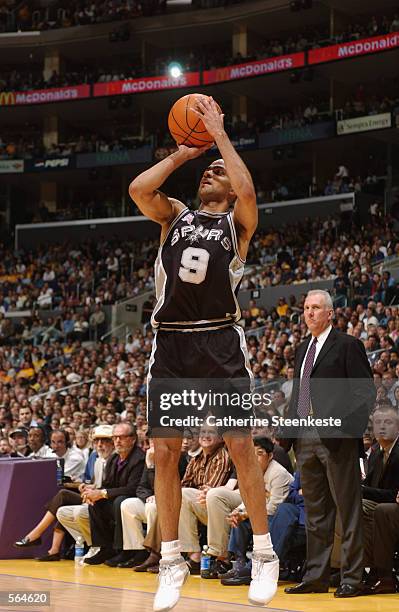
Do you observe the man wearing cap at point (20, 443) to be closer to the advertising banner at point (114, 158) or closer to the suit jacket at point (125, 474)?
the suit jacket at point (125, 474)

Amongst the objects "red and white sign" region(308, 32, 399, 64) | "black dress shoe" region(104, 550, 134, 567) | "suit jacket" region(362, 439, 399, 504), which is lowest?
"black dress shoe" region(104, 550, 134, 567)

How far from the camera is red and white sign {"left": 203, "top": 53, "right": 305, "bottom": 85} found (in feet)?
89.7

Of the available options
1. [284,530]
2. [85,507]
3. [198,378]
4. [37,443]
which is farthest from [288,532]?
[37,443]

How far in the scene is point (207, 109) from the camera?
4863 mm

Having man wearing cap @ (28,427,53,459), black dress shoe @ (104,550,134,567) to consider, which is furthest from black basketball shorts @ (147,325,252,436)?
man wearing cap @ (28,427,53,459)

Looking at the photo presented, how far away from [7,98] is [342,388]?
1053 inches

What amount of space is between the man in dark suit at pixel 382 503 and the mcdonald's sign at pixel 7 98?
2620cm

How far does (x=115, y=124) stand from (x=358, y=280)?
17.2 m

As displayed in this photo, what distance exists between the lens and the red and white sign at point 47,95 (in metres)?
31.0

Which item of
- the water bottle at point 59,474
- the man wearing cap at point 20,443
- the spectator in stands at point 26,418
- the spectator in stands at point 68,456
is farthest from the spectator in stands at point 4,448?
the spectator in stands at point 26,418

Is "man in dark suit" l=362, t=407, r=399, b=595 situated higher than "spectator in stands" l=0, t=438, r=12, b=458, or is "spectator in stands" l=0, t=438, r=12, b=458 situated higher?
"man in dark suit" l=362, t=407, r=399, b=595

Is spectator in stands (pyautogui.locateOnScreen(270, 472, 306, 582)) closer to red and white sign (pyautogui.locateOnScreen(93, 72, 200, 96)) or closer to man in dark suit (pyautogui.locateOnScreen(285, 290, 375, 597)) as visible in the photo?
man in dark suit (pyautogui.locateOnScreen(285, 290, 375, 597))

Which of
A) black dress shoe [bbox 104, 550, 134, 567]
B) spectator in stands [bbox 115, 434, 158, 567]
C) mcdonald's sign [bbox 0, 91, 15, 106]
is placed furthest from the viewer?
mcdonald's sign [bbox 0, 91, 15, 106]

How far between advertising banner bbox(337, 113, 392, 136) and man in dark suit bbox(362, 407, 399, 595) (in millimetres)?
19091
